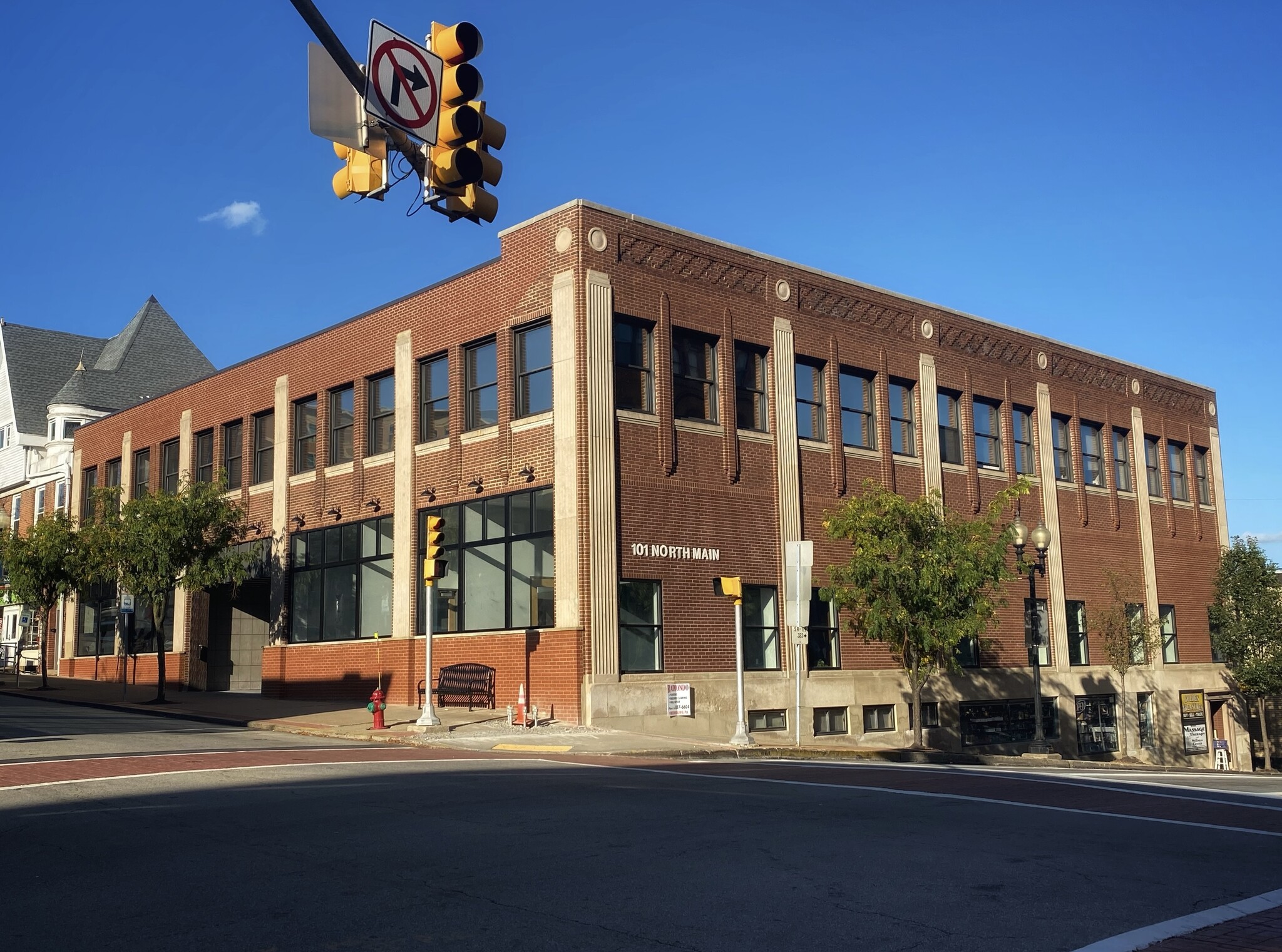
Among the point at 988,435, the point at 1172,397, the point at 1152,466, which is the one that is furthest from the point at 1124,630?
the point at 1172,397

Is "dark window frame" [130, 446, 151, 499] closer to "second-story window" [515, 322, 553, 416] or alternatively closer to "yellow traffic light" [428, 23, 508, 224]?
"second-story window" [515, 322, 553, 416]

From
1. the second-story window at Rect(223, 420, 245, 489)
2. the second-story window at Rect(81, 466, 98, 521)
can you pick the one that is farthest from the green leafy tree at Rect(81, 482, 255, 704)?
the second-story window at Rect(81, 466, 98, 521)

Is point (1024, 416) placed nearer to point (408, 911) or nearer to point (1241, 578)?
point (1241, 578)

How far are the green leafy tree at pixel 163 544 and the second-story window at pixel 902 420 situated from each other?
18110mm

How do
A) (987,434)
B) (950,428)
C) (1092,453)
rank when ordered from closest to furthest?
(950,428), (987,434), (1092,453)

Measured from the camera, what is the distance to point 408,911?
25.2 feet

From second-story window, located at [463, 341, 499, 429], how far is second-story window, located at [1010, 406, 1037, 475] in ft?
56.4

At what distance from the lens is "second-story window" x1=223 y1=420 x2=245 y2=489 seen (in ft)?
124

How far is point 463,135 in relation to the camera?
815cm

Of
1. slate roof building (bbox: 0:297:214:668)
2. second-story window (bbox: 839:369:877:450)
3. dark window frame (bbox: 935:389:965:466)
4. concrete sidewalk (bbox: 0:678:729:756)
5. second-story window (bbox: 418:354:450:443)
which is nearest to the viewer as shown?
concrete sidewalk (bbox: 0:678:729:756)

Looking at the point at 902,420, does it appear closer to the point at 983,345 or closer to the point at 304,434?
the point at 983,345

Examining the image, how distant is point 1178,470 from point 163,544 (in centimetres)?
3446

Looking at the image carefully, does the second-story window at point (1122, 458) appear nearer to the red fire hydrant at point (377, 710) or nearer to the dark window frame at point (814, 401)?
the dark window frame at point (814, 401)

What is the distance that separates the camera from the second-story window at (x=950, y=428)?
116 ft
